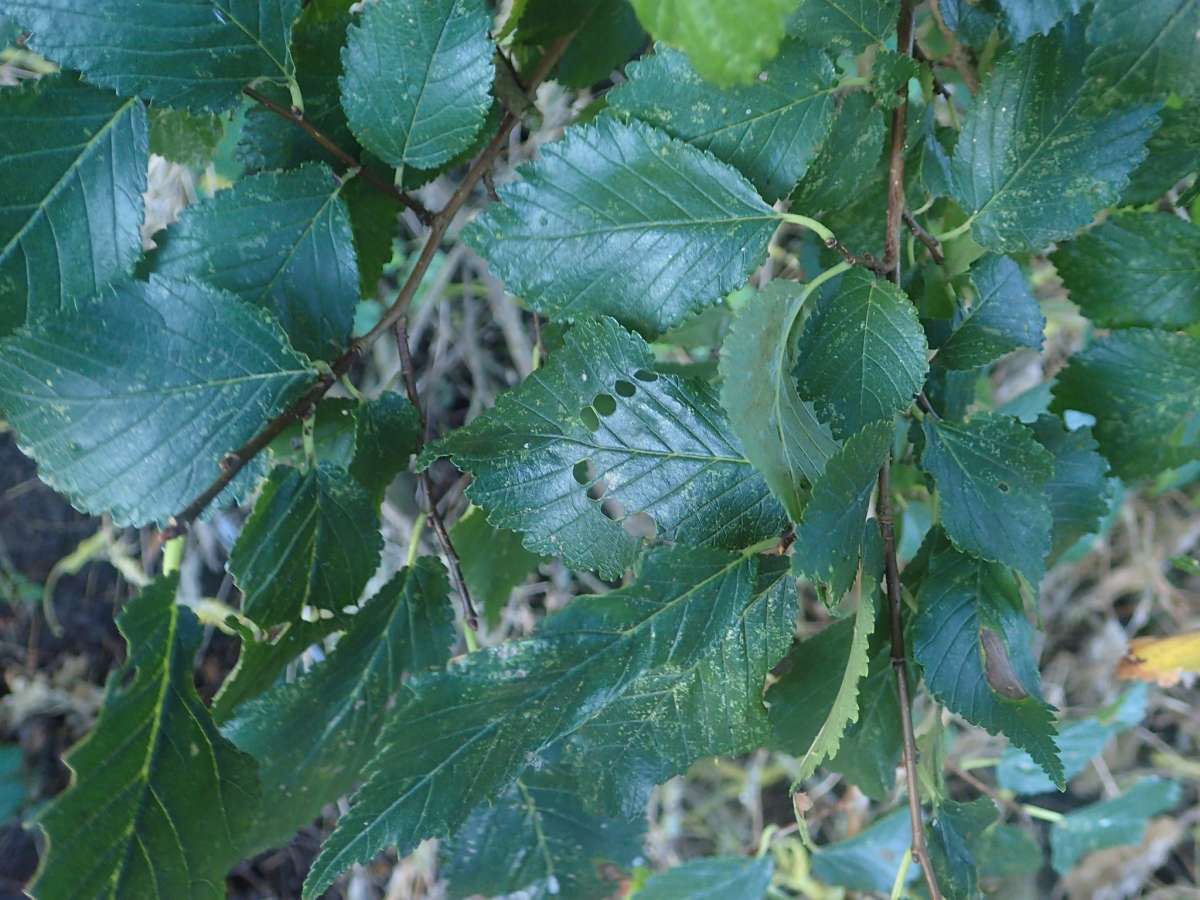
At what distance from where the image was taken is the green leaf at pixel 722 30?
0.35 metres

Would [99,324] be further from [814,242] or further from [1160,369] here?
[1160,369]

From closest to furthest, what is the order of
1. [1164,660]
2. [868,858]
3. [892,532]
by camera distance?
[892,532], [1164,660], [868,858]

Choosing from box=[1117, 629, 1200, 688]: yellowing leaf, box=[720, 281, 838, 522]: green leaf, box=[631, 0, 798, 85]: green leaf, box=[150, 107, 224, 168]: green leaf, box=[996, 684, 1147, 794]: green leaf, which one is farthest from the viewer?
box=[996, 684, 1147, 794]: green leaf

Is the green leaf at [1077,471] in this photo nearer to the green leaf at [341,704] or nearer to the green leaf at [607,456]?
the green leaf at [607,456]

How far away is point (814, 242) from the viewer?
70cm

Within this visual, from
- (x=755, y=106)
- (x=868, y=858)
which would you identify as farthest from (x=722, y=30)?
(x=868, y=858)

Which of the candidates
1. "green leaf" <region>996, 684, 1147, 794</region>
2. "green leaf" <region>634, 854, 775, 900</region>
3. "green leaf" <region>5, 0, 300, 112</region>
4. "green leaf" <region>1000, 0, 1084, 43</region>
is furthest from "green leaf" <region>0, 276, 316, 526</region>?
"green leaf" <region>996, 684, 1147, 794</region>

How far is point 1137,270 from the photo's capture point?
65cm

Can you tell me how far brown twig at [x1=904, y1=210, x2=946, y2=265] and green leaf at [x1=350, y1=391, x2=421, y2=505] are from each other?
1.12 ft

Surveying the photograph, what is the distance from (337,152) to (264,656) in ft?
1.15

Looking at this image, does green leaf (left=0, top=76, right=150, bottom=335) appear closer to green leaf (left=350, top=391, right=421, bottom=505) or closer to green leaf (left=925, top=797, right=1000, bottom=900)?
green leaf (left=350, top=391, right=421, bottom=505)

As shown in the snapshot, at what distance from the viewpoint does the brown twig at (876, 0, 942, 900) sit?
55 centimetres

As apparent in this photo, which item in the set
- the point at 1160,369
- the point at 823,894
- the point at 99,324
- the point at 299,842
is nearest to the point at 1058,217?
the point at 1160,369

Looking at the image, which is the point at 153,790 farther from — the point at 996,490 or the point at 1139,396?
the point at 1139,396
